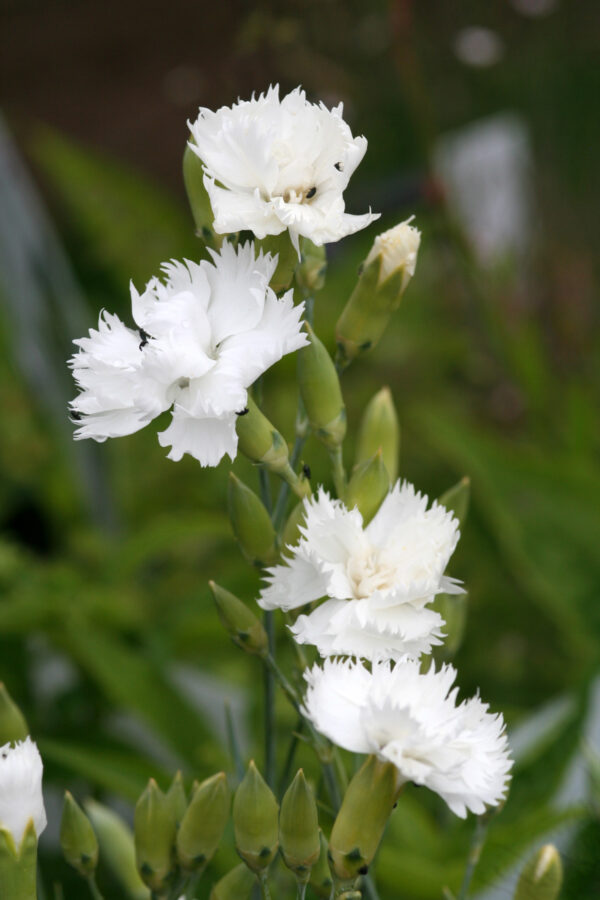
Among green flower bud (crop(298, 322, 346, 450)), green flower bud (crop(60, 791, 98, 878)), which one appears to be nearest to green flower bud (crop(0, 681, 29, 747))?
green flower bud (crop(60, 791, 98, 878))

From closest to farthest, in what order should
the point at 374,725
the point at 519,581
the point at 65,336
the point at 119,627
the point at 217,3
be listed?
the point at 374,725
the point at 119,627
the point at 519,581
the point at 65,336
the point at 217,3

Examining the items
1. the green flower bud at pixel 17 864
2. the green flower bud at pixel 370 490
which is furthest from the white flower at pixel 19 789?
the green flower bud at pixel 370 490

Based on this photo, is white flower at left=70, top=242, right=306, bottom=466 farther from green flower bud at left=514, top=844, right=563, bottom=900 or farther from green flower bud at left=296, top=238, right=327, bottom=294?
green flower bud at left=514, top=844, right=563, bottom=900

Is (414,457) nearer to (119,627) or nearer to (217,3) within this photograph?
(119,627)

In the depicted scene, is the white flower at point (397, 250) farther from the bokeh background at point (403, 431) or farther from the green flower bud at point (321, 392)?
the bokeh background at point (403, 431)

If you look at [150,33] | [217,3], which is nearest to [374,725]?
[217,3]
